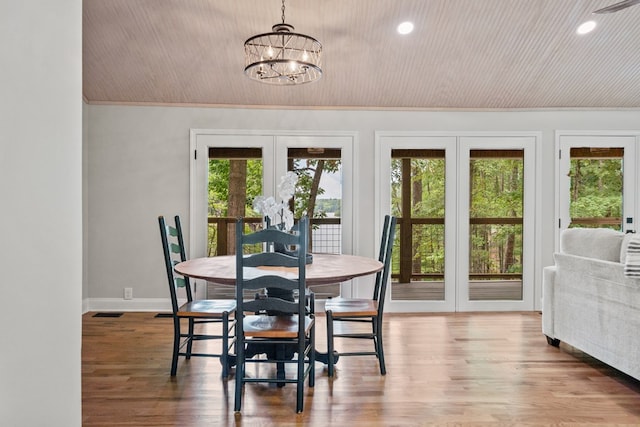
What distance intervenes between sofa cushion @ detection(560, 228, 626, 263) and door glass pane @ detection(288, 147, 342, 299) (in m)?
2.19

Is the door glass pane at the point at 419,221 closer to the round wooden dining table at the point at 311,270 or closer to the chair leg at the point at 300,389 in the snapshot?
the round wooden dining table at the point at 311,270

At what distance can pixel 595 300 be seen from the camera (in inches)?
123

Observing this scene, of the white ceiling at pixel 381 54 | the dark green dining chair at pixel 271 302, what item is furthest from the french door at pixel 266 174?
the dark green dining chair at pixel 271 302

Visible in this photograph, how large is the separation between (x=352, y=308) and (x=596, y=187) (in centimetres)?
346

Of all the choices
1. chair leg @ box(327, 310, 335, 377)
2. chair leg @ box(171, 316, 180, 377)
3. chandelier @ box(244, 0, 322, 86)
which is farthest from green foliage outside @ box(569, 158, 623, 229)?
chair leg @ box(171, 316, 180, 377)

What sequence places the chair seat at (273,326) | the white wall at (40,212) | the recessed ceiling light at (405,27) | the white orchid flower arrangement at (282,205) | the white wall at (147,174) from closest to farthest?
the white wall at (40,212), the chair seat at (273,326), the white orchid flower arrangement at (282,205), the recessed ceiling light at (405,27), the white wall at (147,174)

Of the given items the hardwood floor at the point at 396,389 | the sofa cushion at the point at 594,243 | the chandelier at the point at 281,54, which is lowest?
the hardwood floor at the point at 396,389

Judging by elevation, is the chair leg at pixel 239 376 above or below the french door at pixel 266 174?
below

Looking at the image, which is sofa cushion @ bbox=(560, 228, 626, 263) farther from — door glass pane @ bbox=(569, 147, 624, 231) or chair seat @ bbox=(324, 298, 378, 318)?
door glass pane @ bbox=(569, 147, 624, 231)

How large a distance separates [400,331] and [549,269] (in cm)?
135

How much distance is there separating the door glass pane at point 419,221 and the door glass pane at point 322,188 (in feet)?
1.97

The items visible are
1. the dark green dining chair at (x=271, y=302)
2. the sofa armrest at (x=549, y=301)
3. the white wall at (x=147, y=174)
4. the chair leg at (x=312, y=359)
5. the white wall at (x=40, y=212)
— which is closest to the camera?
the white wall at (x=40, y=212)

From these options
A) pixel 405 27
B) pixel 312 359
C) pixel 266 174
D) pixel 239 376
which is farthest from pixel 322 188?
pixel 239 376

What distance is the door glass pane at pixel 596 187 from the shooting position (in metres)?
4.95
